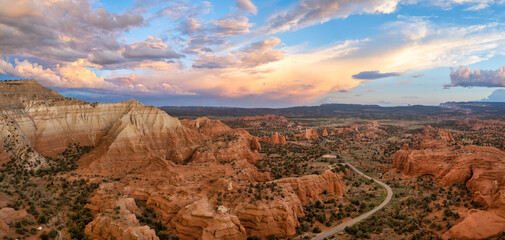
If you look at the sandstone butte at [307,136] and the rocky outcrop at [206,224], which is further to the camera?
the sandstone butte at [307,136]

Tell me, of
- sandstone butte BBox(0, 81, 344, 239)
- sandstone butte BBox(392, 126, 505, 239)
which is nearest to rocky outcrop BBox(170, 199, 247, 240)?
sandstone butte BBox(0, 81, 344, 239)

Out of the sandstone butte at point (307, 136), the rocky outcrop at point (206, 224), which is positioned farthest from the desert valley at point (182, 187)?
the sandstone butte at point (307, 136)

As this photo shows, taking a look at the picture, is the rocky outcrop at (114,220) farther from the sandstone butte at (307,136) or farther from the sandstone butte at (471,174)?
the sandstone butte at (307,136)

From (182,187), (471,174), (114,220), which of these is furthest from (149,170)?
(471,174)

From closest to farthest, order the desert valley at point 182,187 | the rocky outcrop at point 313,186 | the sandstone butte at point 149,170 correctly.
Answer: the desert valley at point 182,187 → the sandstone butte at point 149,170 → the rocky outcrop at point 313,186

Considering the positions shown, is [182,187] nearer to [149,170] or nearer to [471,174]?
[149,170]

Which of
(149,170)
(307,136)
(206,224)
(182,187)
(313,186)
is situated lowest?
(307,136)

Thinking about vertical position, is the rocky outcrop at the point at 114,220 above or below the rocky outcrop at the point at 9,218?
below
